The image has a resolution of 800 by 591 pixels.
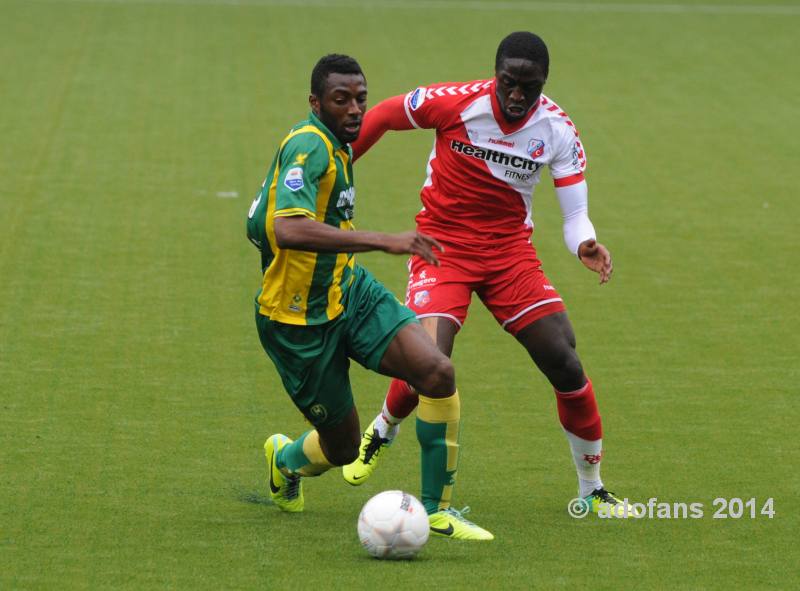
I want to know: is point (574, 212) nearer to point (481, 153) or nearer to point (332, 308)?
point (481, 153)

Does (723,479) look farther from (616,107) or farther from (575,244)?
(616,107)

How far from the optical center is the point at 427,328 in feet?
24.6

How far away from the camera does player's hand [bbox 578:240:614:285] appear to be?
741 centimetres

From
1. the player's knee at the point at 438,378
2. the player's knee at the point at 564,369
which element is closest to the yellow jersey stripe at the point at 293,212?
the player's knee at the point at 438,378

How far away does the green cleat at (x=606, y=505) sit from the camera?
7.39 meters

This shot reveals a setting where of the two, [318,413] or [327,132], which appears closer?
[327,132]

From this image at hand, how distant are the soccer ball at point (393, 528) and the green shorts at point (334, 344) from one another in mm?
665

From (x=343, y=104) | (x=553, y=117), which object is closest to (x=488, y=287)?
(x=553, y=117)

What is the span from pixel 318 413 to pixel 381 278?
5782mm

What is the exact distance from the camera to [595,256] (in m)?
7.48

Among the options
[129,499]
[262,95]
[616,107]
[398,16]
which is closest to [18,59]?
[262,95]

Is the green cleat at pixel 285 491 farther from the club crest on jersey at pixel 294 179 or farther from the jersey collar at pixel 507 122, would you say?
the jersey collar at pixel 507 122

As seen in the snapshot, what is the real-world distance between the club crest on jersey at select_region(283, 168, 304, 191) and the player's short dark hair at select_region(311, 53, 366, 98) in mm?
470

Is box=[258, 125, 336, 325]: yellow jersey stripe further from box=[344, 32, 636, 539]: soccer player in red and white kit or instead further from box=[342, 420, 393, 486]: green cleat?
box=[342, 420, 393, 486]: green cleat
